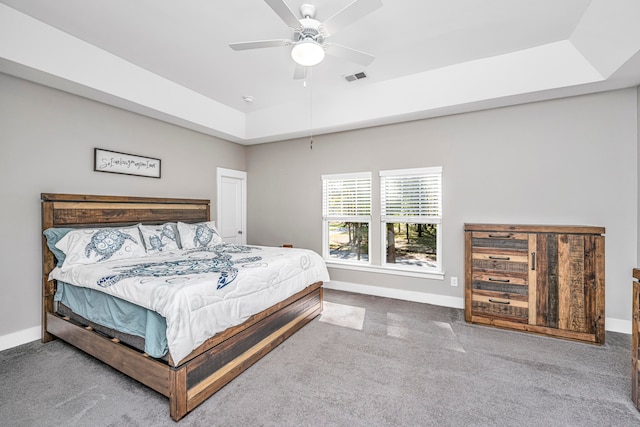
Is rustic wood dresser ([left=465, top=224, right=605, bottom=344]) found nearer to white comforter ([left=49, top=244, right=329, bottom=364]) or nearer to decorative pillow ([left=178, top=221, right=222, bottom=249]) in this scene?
white comforter ([left=49, top=244, right=329, bottom=364])

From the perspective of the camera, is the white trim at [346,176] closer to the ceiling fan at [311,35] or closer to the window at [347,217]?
the window at [347,217]

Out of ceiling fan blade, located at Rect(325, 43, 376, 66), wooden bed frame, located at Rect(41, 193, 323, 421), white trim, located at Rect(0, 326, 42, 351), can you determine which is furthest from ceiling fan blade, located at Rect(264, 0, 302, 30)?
white trim, located at Rect(0, 326, 42, 351)

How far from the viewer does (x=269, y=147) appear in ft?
17.0

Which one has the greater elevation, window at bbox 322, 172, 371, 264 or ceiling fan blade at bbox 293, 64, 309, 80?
ceiling fan blade at bbox 293, 64, 309, 80

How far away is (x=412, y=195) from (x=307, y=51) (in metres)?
2.53

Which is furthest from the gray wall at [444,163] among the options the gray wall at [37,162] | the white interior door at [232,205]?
the white interior door at [232,205]

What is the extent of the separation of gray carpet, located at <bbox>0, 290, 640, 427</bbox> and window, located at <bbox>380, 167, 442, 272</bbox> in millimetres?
1272

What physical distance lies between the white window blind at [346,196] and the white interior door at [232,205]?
1.74 m

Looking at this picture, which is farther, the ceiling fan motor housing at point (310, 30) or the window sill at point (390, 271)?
the window sill at point (390, 271)

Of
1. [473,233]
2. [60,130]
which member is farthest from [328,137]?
[60,130]

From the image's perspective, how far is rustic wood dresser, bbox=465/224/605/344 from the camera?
8.87ft

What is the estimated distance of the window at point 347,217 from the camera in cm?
438

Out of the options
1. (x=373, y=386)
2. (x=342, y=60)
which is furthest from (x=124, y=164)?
(x=373, y=386)

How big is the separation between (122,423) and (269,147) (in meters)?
4.32
